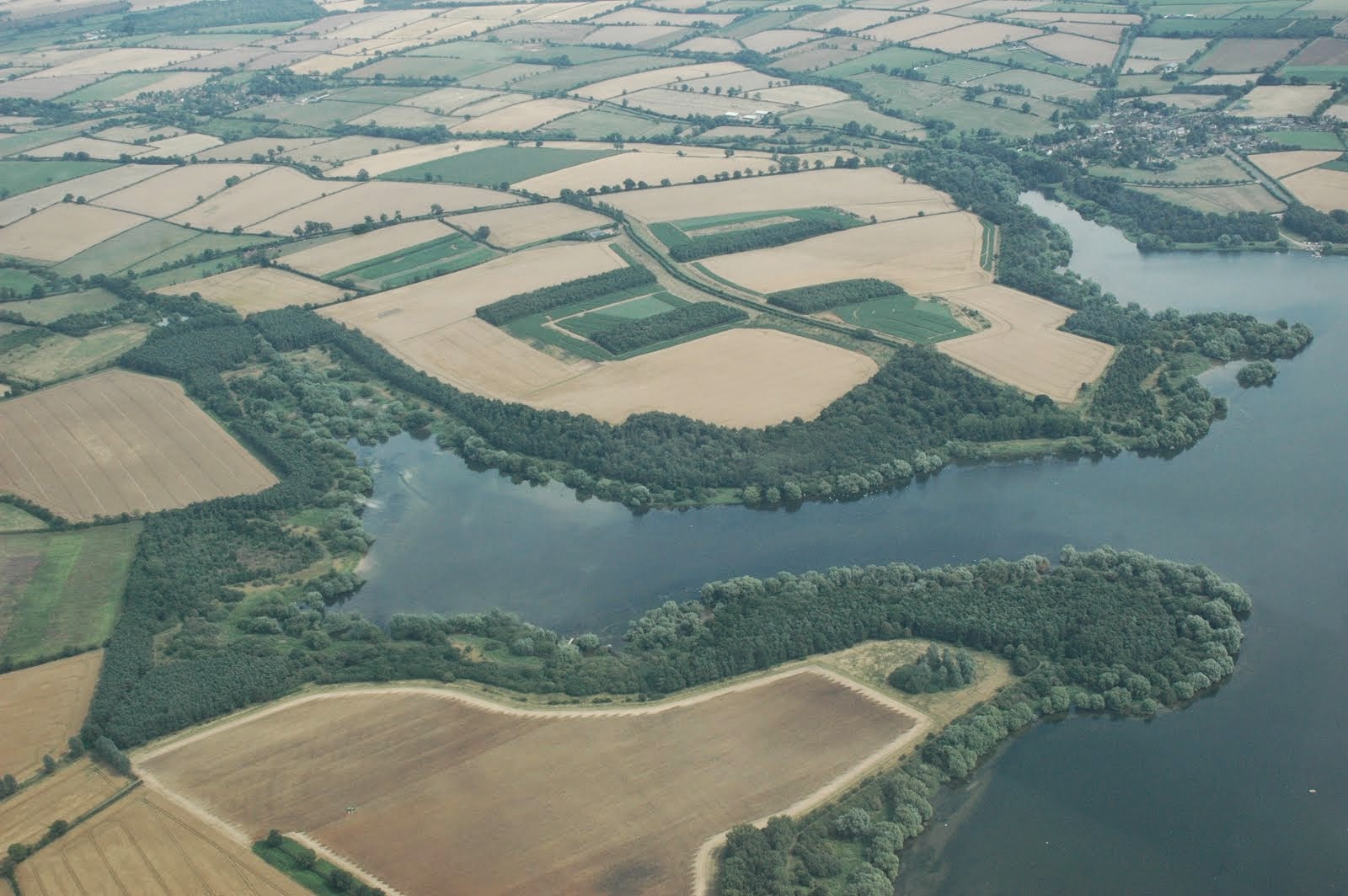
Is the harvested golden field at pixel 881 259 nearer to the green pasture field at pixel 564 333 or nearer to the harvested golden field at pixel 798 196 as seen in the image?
the harvested golden field at pixel 798 196

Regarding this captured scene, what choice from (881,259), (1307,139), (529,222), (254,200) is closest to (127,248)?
(254,200)

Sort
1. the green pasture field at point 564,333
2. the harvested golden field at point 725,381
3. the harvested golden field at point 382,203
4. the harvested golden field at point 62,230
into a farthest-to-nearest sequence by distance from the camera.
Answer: the harvested golden field at point 382,203
the harvested golden field at point 62,230
the green pasture field at point 564,333
the harvested golden field at point 725,381

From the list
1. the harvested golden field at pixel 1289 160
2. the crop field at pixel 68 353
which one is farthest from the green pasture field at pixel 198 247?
the harvested golden field at pixel 1289 160

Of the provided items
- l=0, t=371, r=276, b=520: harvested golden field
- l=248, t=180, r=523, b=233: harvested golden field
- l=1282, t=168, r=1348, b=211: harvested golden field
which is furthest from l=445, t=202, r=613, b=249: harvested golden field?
l=1282, t=168, r=1348, b=211: harvested golden field

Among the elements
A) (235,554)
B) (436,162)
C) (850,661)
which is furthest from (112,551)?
(436,162)

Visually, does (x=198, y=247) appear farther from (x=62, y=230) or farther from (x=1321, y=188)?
(x=1321, y=188)

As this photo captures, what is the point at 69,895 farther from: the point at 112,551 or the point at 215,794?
Result: the point at 112,551
